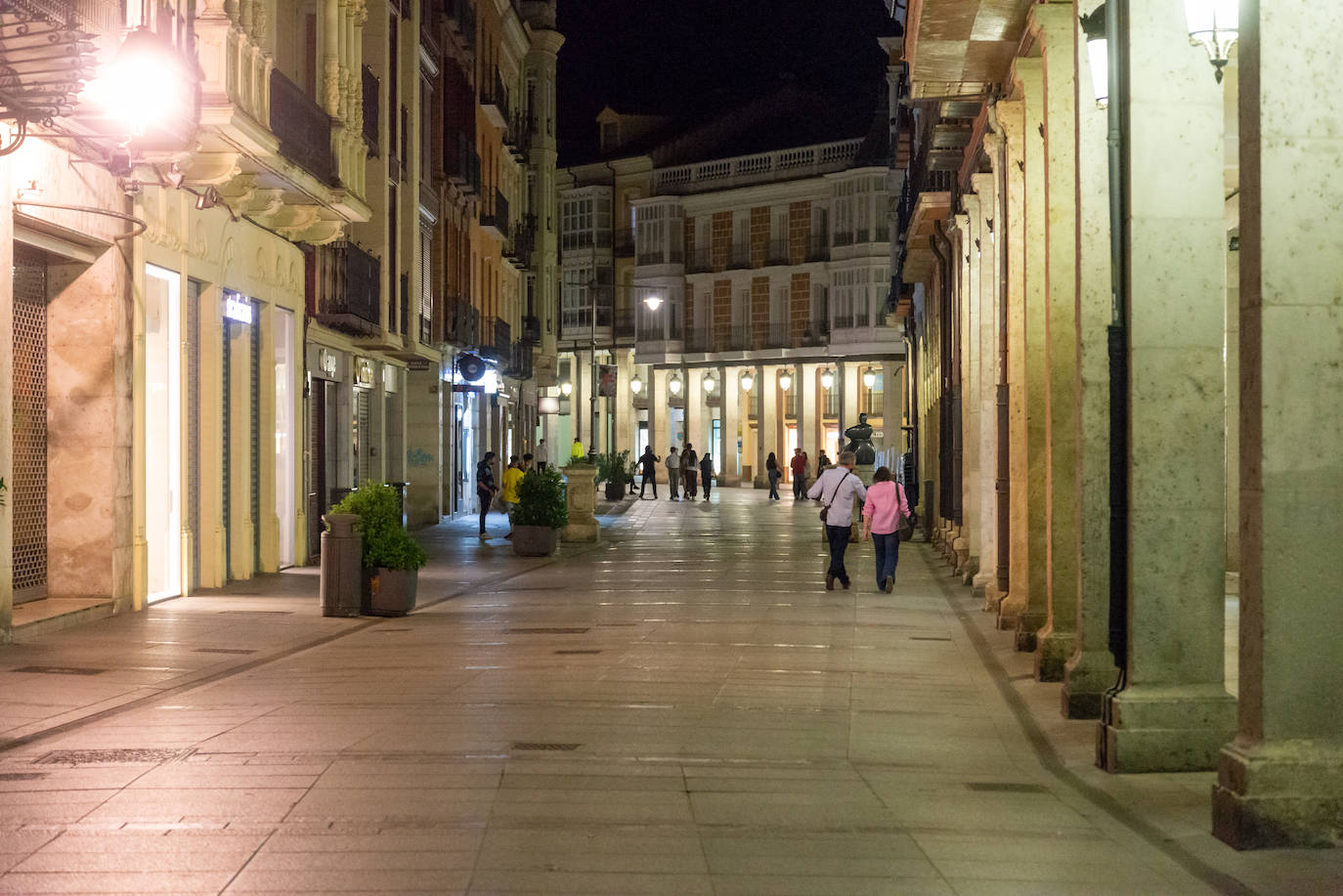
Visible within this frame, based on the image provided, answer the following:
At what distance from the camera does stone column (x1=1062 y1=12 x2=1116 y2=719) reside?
1027cm

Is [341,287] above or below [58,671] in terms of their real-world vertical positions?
above

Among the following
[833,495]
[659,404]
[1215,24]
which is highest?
[1215,24]

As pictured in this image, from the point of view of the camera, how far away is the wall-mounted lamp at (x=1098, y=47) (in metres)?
9.64

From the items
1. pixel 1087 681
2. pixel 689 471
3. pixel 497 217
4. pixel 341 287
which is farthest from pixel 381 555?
pixel 689 471

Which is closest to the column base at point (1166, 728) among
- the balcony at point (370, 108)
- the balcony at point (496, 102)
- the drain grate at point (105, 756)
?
the drain grate at point (105, 756)

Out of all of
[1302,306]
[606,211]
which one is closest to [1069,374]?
[1302,306]

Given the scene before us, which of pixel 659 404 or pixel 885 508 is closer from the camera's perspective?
pixel 885 508

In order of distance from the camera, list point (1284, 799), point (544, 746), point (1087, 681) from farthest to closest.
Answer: point (1087, 681), point (544, 746), point (1284, 799)

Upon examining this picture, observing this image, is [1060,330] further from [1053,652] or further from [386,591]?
[386,591]

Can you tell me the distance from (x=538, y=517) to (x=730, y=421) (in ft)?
161

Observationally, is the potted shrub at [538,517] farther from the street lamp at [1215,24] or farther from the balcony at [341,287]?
the street lamp at [1215,24]

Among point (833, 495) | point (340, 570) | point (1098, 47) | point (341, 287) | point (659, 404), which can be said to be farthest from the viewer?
point (659, 404)

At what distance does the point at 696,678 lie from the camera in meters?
12.1

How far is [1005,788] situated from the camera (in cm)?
836
